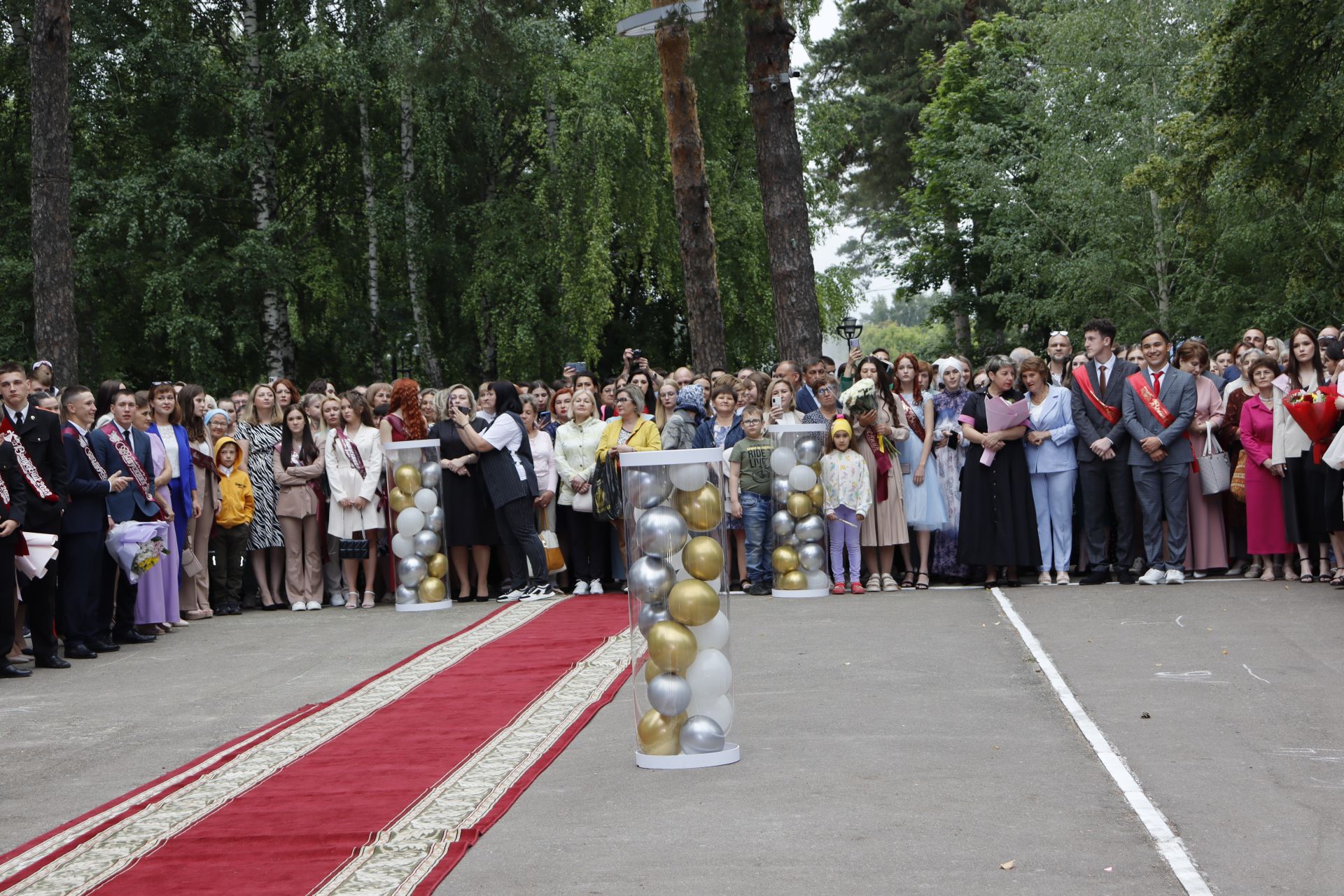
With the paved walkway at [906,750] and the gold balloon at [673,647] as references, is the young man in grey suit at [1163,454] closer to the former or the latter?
the paved walkway at [906,750]

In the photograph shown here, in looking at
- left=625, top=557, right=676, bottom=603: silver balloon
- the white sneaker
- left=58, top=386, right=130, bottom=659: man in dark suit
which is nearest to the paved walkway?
left=58, top=386, right=130, bottom=659: man in dark suit

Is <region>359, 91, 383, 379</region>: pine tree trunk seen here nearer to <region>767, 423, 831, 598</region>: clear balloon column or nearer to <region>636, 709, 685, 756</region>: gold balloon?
<region>767, 423, 831, 598</region>: clear balloon column

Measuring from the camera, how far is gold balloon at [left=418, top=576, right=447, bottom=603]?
1333 centimetres

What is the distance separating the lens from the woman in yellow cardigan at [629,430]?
42.8ft

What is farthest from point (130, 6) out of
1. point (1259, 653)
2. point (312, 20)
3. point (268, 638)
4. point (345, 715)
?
point (1259, 653)

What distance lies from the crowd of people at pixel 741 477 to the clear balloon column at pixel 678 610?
573cm

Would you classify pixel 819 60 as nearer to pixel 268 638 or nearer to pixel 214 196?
pixel 214 196

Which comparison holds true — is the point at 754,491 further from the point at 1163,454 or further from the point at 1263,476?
the point at 1263,476

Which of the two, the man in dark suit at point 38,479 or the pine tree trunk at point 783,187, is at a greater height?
the pine tree trunk at point 783,187

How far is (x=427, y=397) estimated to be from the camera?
1473cm

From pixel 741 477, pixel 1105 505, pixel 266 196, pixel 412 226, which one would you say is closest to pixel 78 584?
pixel 741 477

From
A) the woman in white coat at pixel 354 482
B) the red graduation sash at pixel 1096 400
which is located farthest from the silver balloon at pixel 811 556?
the woman in white coat at pixel 354 482

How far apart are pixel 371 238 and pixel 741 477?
16.0m

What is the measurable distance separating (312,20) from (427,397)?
1365 cm
